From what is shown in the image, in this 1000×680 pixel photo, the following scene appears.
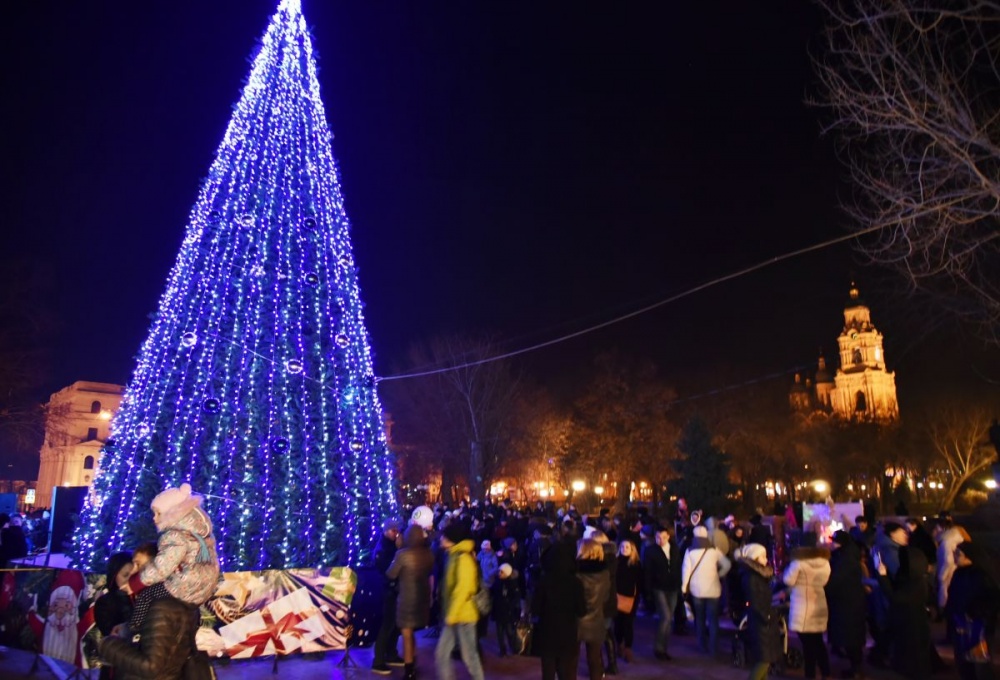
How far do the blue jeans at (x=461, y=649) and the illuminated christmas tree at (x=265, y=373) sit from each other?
190 inches

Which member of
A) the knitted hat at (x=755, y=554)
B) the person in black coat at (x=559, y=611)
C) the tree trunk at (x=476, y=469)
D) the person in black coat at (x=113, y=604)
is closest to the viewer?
the person in black coat at (x=113, y=604)

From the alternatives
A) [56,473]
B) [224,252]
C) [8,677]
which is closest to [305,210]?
[224,252]

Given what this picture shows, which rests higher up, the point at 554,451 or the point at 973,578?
the point at 554,451

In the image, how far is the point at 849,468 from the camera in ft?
168

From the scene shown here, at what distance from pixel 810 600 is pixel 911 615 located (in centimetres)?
127

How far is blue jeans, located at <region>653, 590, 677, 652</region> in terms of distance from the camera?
9594 mm

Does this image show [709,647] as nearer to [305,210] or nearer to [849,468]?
[305,210]

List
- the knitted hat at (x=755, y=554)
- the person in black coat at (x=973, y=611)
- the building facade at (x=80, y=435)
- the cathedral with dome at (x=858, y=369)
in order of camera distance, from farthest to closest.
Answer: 1. the cathedral with dome at (x=858, y=369)
2. the building facade at (x=80, y=435)
3. the knitted hat at (x=755, y=554)
4. the person in black coat at (x=973, y=611)

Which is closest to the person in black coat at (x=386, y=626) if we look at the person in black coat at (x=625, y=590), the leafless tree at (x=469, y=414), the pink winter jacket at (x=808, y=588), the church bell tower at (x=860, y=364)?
the person in black coat at (x=625, y=590)

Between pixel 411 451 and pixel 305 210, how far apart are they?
34.3 metres

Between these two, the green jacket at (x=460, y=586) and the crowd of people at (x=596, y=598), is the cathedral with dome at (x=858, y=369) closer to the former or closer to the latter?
the crowd of people at (x=596, y=598)

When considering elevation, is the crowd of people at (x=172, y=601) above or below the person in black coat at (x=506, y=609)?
above

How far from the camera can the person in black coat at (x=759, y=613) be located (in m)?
7.39

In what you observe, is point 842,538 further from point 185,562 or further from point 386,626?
point 185,562
